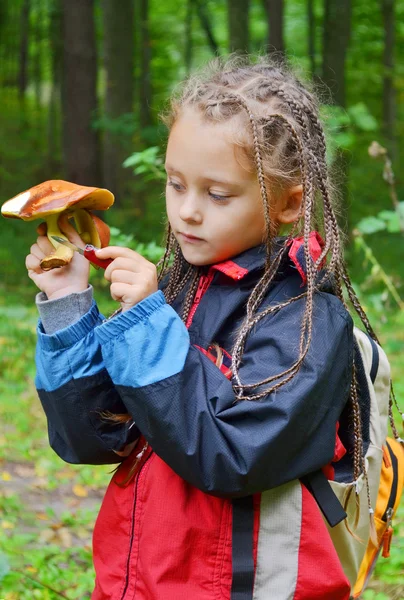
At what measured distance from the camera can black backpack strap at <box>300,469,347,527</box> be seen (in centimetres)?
169

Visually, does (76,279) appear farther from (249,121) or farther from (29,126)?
(29,126)

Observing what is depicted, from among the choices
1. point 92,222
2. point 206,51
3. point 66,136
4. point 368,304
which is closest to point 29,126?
point 206,51

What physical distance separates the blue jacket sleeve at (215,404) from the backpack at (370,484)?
0.80 ft

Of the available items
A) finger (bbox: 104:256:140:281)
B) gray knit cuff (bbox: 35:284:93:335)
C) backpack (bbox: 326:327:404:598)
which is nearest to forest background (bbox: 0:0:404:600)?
backpack (bbox: 326:327:404:598)

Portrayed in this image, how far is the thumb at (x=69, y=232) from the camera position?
1.79 m

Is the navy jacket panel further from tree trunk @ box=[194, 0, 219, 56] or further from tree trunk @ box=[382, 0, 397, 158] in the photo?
tree trunk @ box=[382, 0, 397, 158]

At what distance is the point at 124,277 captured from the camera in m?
1.61

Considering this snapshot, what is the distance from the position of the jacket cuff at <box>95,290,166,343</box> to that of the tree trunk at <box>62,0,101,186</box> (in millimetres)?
7682

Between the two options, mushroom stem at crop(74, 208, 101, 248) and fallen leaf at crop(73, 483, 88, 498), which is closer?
mushroom stem at crop(74, 208, 101, 248)

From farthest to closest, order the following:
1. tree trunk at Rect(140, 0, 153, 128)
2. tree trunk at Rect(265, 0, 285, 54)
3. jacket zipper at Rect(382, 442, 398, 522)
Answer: tree trunk at Rect(140, 0, 153, 128) < tree trunk at Rect(265, 0, 285, 54) < jacket zipper at Rect(382, 442, 398, 522)

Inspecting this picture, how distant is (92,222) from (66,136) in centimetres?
796

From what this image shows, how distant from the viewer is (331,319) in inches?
65.7

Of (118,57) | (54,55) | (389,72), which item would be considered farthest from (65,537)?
(54,55)

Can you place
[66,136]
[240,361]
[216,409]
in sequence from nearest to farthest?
[216,409] → [240,361] → [66,136]
